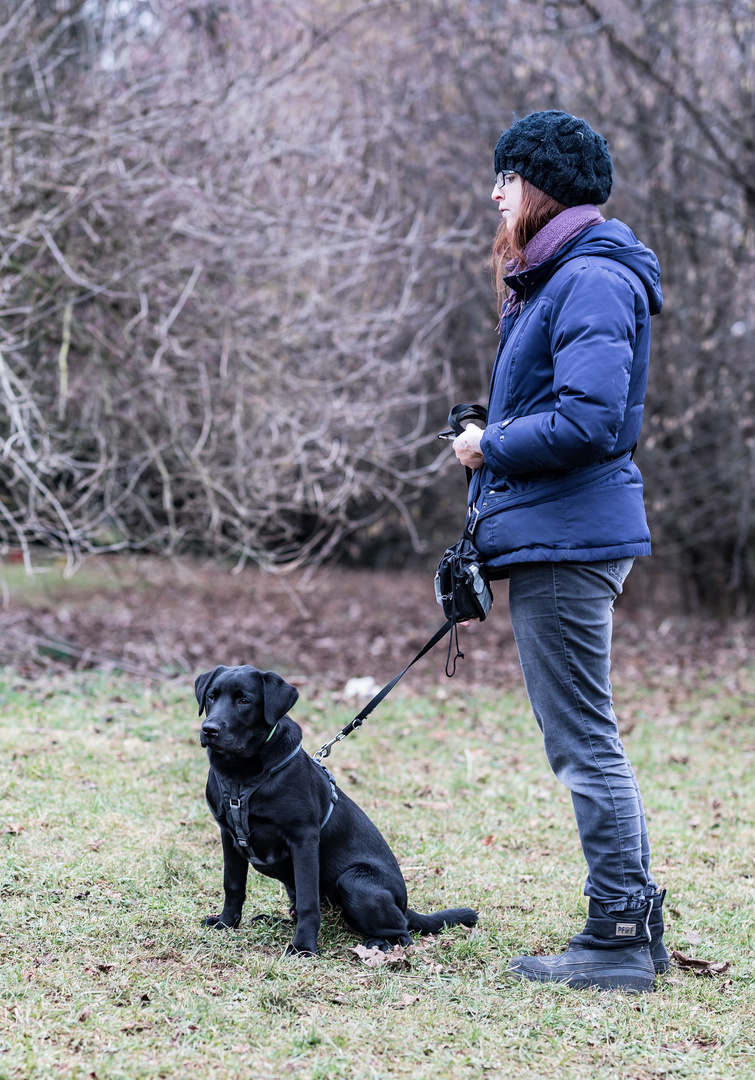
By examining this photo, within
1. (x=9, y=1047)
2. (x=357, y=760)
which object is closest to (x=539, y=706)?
(x=9, y=1047)

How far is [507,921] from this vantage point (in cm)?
370

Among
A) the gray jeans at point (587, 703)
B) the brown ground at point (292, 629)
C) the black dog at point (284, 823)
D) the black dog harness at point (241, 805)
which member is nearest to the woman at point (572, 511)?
the gray jeans at point (587, 703)

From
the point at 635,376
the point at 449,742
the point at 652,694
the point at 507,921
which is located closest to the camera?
the point at 635,376

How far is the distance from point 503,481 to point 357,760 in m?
3.46

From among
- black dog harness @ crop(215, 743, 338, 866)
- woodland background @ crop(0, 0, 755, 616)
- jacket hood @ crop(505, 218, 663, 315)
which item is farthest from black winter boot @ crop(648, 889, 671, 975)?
woodland background @ crop(0, 0, 755, 616)

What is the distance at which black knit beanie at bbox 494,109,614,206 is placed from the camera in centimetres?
300

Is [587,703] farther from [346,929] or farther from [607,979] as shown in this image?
[346,929]

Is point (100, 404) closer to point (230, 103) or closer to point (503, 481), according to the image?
point (230, 103)

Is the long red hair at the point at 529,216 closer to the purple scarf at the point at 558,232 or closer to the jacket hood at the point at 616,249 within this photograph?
the purple scarf at the point at 558,232

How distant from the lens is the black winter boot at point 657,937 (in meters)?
3.17

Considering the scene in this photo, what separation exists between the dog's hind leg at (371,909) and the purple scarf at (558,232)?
195 centimetres

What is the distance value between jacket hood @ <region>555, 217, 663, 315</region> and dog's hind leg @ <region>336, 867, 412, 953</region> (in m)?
1.98

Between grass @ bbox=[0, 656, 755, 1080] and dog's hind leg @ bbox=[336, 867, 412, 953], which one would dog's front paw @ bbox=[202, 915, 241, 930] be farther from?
dog's hind leg @ bbox=[336, 867, 412, 953]

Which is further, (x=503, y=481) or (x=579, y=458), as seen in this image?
(x=503, y=481)
